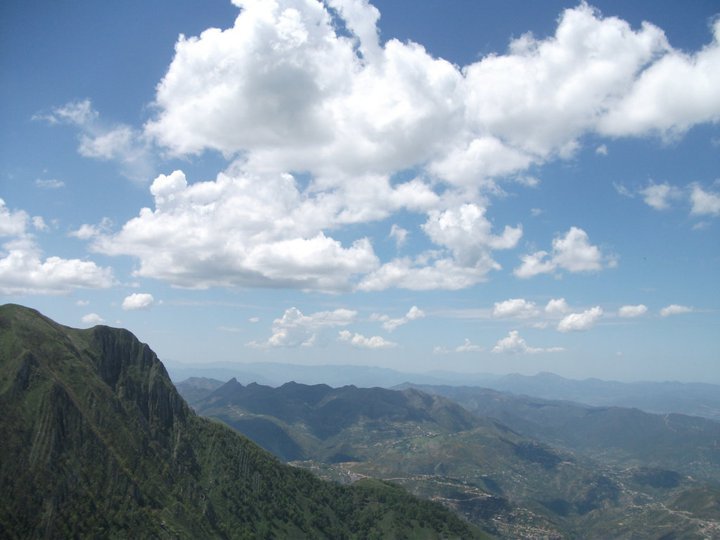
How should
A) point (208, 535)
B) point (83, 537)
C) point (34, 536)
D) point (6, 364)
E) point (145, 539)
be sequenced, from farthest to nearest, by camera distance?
1. point (208, 535)
2. point (6, 364)
3. point (145, 539)
4. point (83, 537)
5. point (34, 536)

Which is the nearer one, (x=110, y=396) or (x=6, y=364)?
(x=6, y=364)

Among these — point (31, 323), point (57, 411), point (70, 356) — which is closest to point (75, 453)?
point (57, 411)

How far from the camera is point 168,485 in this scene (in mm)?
198125

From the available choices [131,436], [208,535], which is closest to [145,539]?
[208,535]

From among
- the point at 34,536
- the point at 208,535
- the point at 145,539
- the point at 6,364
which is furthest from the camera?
the point at 208,535

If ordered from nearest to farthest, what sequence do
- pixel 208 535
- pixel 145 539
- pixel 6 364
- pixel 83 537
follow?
pixel 83 537 < pixel 145 539 < pixel 6 364 < pixel 208 535

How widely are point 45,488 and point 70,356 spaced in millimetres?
56916

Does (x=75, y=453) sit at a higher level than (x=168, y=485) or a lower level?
higher

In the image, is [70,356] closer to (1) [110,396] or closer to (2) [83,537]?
(1) [110,396]

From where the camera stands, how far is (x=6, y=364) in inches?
6757

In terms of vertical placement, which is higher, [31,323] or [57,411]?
[31,323]

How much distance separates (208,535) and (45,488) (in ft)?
204

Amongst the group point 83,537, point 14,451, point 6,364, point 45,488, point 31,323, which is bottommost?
point 83,537

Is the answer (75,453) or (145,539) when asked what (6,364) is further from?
(145,539)
